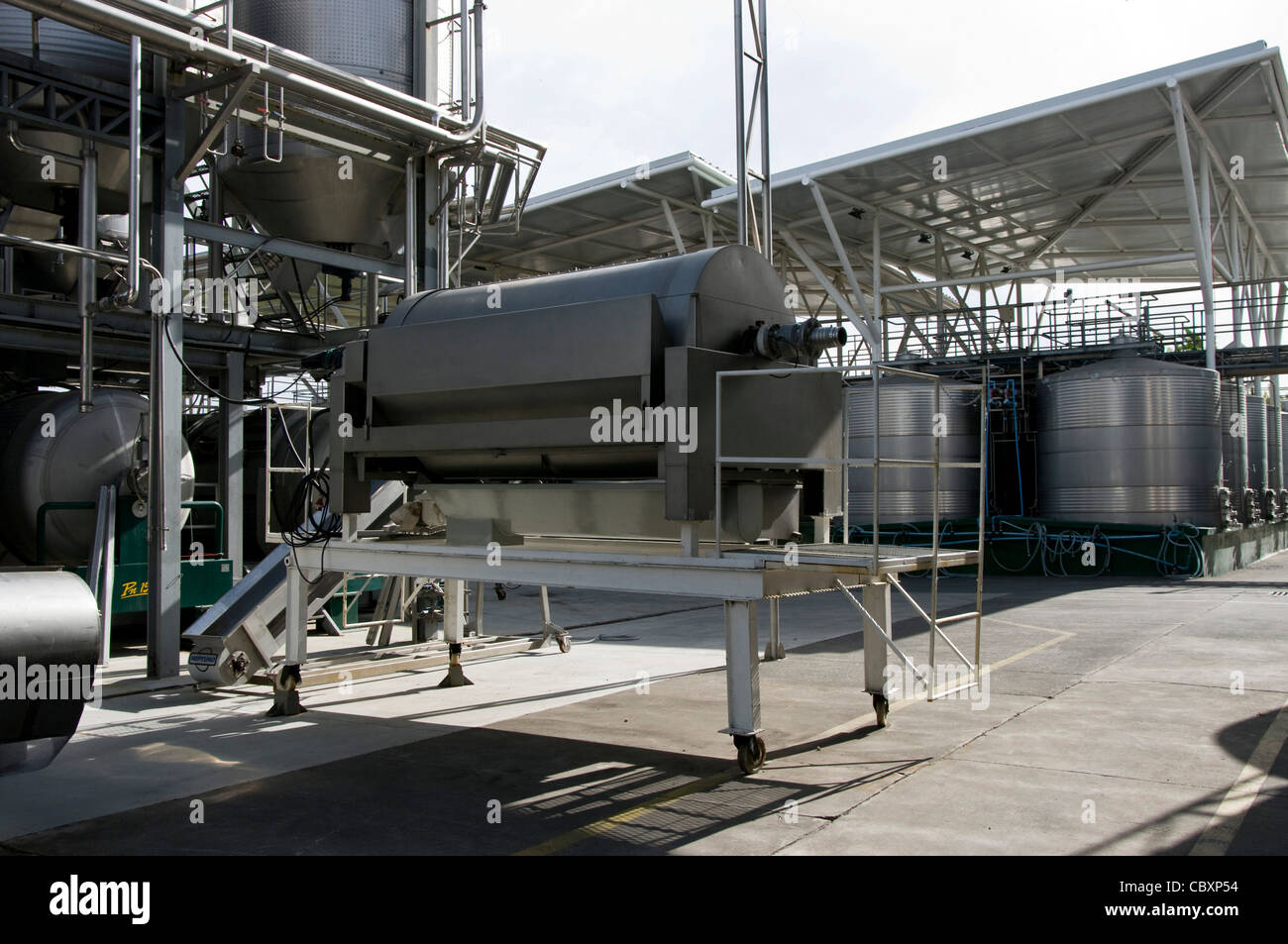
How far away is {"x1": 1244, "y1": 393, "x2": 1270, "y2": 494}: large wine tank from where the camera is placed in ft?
80.9

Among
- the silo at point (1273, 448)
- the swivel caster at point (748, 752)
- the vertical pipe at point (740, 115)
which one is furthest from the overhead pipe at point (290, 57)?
the silo at point (1273, 448)

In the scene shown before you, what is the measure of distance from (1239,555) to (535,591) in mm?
14857

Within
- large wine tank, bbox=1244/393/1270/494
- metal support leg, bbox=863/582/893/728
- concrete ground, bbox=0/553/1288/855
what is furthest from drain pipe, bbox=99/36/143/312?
large wine tank, bbox=1244/393/1270/494

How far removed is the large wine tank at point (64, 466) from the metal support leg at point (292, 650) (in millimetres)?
4390

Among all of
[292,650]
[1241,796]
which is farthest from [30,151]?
[1241,796]

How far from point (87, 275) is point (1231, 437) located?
2203 cm

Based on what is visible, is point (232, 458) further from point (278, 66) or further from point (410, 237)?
point (278, 66)

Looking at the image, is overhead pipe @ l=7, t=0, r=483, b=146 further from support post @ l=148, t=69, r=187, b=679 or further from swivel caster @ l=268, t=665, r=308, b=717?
swivel caster @ l=268, t=665, r=308, b=717

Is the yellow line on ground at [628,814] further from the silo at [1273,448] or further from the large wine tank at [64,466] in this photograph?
the silo at [1273,448]

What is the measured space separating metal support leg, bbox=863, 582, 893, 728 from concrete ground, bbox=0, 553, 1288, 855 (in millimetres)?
219

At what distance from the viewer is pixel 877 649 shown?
7621 mm

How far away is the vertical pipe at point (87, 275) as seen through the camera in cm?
957
